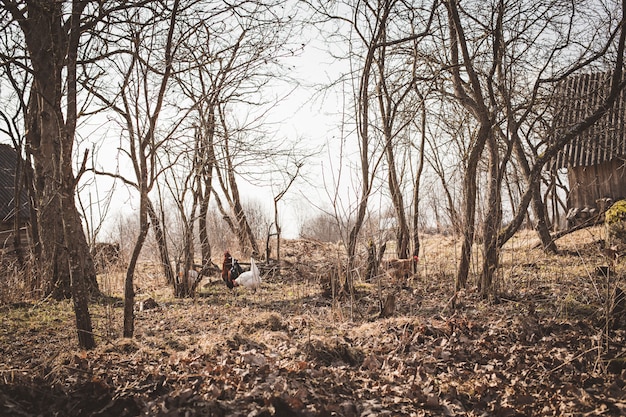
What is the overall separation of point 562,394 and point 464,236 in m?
2.93

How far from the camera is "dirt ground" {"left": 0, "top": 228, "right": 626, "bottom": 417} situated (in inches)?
142

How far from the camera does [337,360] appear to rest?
4.61 metres

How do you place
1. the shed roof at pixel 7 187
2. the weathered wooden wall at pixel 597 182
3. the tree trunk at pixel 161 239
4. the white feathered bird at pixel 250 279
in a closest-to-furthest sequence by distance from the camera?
1. the tree trunk at pixel 161 239
2. the white feathered bird at pixel 250 279
3. the weathered wooden wall at pixel 597 182
4. the shed roof at pixel 7 187

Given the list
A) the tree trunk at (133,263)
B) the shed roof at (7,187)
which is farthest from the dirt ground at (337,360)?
the shed roof at (7,187)

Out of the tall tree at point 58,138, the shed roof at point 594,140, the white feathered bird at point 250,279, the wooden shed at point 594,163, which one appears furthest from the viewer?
the wooden shed at point 594,163

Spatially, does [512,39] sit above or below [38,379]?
above

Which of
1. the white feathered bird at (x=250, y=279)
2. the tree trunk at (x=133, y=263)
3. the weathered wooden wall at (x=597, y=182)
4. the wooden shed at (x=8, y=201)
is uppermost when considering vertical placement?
the wooden shed at (x=8, y=201)

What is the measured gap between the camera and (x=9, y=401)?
3420 millimetres

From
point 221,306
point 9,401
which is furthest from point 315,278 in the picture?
point 9,401

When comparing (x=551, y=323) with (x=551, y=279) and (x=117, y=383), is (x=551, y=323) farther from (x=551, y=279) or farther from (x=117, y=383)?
(x=117, y=383)

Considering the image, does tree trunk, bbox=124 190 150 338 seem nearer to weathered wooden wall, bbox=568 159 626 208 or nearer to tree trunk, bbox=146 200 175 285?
tree trunk, bbox=146 200 175 285

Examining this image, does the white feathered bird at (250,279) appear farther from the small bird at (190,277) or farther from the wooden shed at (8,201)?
the wooden shed at (8,201)

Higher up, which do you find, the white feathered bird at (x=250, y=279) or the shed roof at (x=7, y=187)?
the shed roof at (x=7, y=187)

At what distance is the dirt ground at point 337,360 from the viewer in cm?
361
